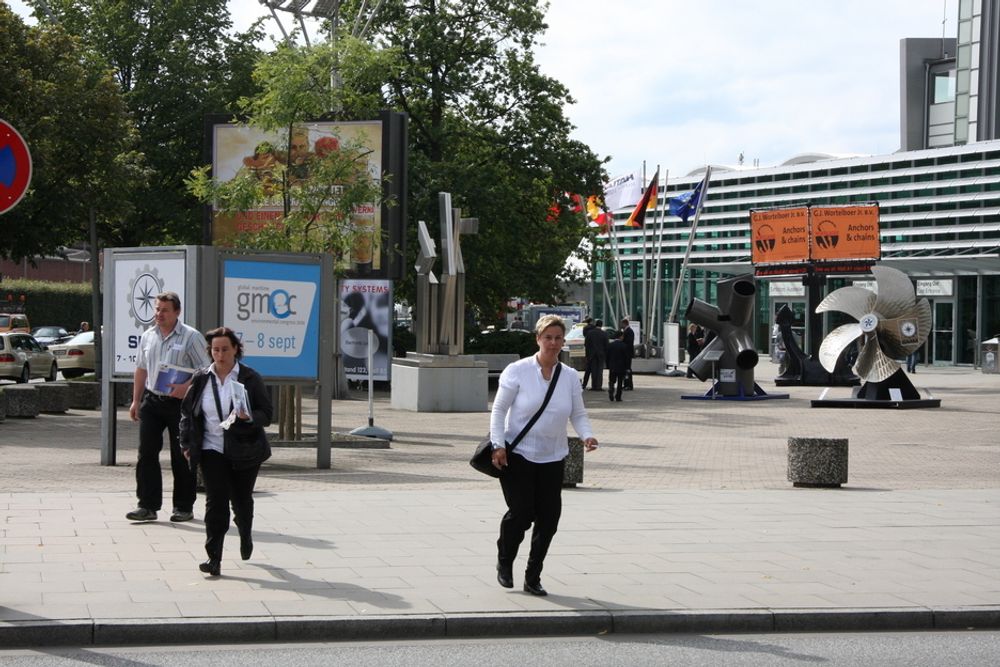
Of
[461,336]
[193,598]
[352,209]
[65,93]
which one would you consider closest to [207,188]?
[352,209]

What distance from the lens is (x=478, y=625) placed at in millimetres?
7809

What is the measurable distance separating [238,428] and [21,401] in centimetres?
1553

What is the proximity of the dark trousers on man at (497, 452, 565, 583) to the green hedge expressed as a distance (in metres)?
59.2

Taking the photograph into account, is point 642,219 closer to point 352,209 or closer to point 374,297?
point 374,297

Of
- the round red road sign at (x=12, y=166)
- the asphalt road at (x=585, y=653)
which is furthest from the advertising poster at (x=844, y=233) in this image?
the round red road sign at (x=12, y=166)

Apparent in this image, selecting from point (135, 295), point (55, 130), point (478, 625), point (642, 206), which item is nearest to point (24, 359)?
point (55, 130)

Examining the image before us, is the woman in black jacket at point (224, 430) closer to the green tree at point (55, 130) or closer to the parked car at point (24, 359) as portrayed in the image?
the green tree at point (55, 130)

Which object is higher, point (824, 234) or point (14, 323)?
point (824, 234)

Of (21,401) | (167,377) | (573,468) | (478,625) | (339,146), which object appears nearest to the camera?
(478,625)

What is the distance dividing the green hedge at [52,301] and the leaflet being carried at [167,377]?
55.9 meters

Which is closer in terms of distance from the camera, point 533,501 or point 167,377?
point 533,501

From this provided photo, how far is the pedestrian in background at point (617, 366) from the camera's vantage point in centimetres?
3288

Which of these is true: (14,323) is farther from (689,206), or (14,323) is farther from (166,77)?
(689,206)

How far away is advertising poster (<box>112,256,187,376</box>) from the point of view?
15242 millimetres
